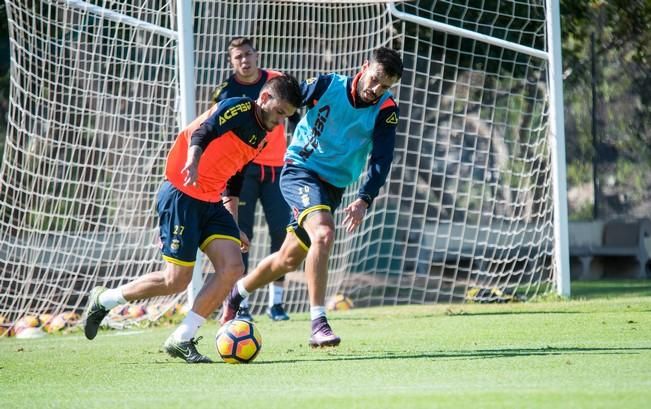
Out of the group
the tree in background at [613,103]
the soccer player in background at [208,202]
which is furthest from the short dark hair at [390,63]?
the tree in background at [613,103]

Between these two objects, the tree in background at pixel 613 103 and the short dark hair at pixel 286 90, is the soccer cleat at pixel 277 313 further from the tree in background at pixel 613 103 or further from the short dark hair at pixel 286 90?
the tree in background at pixel 613 103

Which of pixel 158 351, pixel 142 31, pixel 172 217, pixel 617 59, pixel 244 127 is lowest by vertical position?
pixel 158 351

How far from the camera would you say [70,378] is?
6059mm

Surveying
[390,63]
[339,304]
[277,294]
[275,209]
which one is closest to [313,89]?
[390,63]

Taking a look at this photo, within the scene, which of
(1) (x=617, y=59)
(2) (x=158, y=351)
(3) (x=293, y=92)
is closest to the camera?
(3) (x=293, y=92)

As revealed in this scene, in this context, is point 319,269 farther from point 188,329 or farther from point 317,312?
point 188,329

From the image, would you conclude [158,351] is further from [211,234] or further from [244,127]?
[244,127]

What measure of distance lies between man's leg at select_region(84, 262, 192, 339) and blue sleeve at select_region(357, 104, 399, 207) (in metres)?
1.37

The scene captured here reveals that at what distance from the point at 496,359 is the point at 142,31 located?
6.71 metres

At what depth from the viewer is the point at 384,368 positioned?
233 inches

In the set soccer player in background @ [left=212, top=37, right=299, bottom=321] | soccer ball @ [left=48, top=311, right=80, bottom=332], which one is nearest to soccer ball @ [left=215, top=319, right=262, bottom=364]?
soccer player in background @ [left=212, top=37, right=299, bottom=321]

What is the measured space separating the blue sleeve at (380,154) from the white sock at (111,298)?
1745mm

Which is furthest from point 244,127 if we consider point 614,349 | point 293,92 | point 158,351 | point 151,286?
point 614,349

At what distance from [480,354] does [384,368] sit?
827 mm
